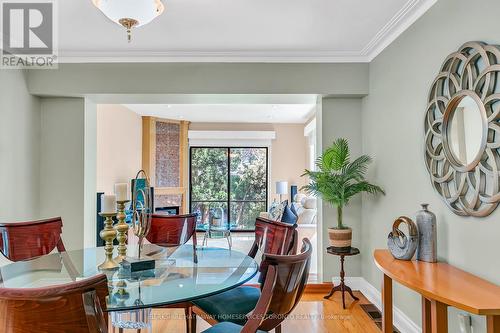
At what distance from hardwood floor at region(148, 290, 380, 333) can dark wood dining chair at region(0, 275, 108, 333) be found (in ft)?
5.77

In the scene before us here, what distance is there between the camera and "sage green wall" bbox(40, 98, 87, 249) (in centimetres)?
356

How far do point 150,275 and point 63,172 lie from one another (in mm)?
2360

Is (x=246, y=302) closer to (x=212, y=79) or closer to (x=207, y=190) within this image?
(x=212, y=79)

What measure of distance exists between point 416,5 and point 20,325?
2.91 m

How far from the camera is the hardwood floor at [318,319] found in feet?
8.79

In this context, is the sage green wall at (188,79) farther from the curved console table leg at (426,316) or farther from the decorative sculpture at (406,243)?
the curved console table leg at (426,316)

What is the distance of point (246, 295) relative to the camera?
2062 millimetres

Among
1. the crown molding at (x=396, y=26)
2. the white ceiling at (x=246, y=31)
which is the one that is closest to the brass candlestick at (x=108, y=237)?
the white ceiling at (x=246, y=31)

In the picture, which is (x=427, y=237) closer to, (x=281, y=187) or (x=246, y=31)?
(x=246, y=31)

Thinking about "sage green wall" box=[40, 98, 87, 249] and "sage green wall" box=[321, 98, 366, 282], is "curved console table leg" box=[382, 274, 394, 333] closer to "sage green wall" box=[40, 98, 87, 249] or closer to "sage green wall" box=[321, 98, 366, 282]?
"sage green wall" box=[321, 98, 366, 282]

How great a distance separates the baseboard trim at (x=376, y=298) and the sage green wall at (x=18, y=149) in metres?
3.38

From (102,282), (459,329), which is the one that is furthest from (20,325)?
(459,329)

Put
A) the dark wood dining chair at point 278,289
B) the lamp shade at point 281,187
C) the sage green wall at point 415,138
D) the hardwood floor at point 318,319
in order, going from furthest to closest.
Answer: the lamp shade at point 281,187
the hardwood floor at point 318,319
the sage green wall at point 415,138
the dark wood dining chair at point 278,289

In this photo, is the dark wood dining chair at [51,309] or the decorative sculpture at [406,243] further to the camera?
the decorative sculpture at [406,243]
